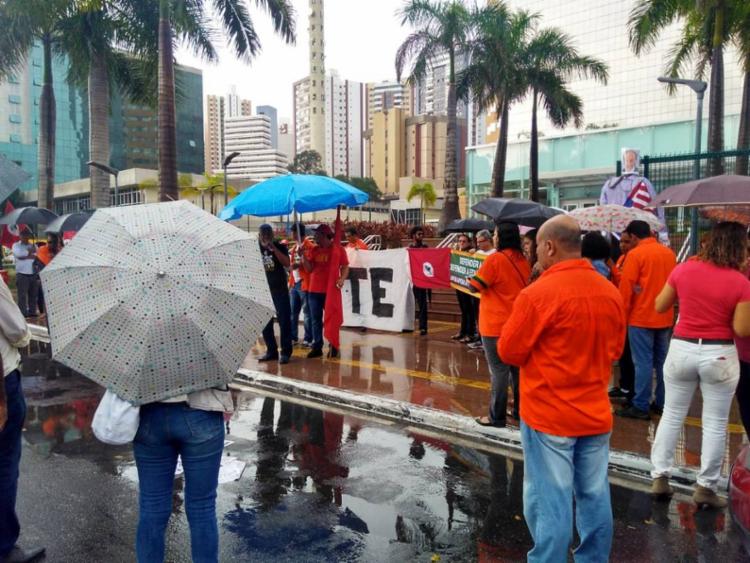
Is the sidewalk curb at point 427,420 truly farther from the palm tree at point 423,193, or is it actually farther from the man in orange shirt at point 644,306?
the palm tree at point 423,193

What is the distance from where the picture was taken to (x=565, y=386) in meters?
3.04

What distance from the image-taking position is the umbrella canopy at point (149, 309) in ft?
8.52

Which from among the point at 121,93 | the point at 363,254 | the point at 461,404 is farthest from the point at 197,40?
the point at 461,404

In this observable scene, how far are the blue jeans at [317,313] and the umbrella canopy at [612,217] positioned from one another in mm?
3807

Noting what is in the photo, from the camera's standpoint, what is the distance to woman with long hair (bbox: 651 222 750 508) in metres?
4.19

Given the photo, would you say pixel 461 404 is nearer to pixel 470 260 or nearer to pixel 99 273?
pixel 470 260

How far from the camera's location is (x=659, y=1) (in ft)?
60.4

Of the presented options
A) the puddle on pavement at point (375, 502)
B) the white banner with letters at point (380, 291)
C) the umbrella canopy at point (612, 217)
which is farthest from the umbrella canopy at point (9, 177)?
the white banner with letters at point (380, 291)

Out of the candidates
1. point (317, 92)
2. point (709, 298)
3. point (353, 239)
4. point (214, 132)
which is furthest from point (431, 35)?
point (214, 132)

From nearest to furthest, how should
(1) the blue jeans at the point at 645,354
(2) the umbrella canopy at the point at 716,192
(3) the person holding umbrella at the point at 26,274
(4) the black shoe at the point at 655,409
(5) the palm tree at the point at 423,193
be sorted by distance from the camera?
(2) the umbrella canopy at the point at 716,192
(1) the blue jeans at the point at 645,354
(4) the black shoe at the point at 655,409
(3) the person holding umbrella at the point at 26,274
(5) the palm tree at the point at 423,193

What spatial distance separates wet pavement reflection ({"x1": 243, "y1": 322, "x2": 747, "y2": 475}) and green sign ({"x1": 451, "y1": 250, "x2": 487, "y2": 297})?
1008 mm

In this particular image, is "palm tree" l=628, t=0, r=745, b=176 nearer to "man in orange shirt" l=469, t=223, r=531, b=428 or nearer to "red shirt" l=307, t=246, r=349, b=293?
"red shirt" l=307, t=246, r=349, b=293

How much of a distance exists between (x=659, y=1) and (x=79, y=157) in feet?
300

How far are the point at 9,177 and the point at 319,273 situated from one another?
5.98 metres
